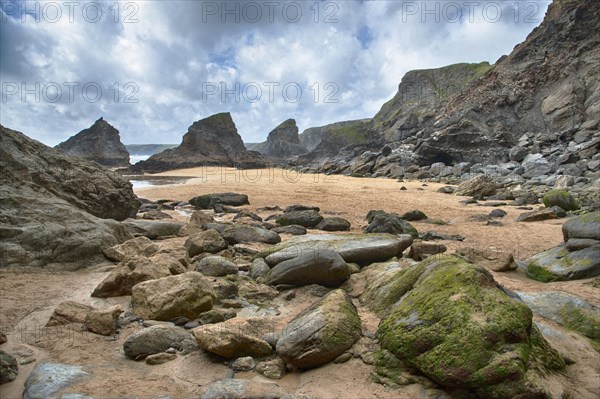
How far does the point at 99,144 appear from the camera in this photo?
8931 cm

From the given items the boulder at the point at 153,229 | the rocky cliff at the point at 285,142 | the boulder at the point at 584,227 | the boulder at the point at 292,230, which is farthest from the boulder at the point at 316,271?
the rocky cliff at the point at 285,142

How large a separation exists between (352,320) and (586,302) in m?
3.33

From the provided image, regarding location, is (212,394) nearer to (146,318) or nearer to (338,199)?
(146,318)

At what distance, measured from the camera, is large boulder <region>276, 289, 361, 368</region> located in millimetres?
4020

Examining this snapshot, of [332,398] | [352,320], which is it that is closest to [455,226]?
[352,320]

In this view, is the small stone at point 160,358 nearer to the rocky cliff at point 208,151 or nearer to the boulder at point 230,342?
the boulder at point 230,342

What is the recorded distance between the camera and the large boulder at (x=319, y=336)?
4.02 m

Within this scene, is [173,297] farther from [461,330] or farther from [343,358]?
[461,330]

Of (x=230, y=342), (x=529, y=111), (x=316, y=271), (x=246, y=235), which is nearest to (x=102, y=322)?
(x=230, y=342)

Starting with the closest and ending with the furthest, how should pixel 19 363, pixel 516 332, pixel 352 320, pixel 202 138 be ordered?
pixel 516 332
pixel 19 363
pixel 352 320
pixel 202 138

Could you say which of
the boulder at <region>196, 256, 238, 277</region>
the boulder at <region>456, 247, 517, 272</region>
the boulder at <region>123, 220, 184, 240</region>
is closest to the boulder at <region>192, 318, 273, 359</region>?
the boulder at <region>196, 256, 238, 277</region>

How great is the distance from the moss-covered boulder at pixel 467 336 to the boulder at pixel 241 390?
1368 millimetres

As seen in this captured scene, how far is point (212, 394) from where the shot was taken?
3371 mm

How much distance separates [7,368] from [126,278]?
257 centimetres
